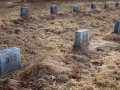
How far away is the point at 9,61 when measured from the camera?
5.03 meters

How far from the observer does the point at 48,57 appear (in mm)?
5918

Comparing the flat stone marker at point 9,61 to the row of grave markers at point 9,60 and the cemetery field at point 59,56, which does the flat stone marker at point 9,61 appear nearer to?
the row of grave markers at point 9,60

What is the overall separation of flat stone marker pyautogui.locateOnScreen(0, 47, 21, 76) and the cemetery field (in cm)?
13

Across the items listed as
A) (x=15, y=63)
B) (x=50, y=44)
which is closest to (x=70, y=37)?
(x=50, y=44)

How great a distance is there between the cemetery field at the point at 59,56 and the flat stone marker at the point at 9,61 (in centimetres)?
13

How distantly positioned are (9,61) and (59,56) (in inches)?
63.2

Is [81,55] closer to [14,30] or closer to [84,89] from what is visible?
[84,89]

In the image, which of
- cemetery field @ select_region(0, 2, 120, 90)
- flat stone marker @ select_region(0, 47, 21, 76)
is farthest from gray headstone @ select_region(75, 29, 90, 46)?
flat stone marker @ select_region(0, 47, 21, 76)

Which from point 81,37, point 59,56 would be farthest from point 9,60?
point 81,37

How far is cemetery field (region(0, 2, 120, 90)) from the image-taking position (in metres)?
4.70

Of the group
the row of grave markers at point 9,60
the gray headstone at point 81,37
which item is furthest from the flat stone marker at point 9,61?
the gray headstone at point 81,37

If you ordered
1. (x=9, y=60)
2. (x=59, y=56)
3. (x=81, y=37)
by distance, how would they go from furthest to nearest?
(x=81, y=37) → (x=59, y=56) → (x=9, y=60)

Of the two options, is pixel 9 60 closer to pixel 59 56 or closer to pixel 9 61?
pixel 9 61

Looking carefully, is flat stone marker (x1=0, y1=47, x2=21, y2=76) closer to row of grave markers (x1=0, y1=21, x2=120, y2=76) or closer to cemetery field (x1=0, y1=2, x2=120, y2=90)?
row of grave markers (x1=0, y1=21, x2=120, y2=76)
